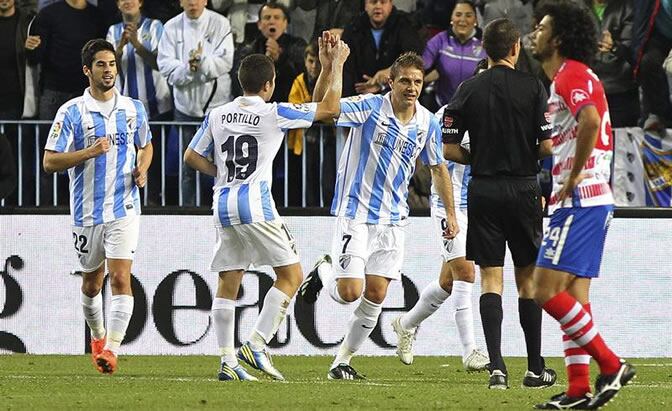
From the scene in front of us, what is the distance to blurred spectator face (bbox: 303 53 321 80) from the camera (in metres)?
14.8

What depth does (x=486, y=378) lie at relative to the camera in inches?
455

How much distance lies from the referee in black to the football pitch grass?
0.54 meters

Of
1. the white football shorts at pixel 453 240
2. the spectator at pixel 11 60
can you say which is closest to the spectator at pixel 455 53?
the white football shorts at pixel 453 240

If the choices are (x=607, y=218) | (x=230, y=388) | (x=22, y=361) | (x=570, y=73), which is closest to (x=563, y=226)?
(x=607, y=218)

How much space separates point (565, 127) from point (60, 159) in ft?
15.1

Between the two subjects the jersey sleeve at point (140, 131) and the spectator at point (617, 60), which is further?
the spectator at point (617, 60)

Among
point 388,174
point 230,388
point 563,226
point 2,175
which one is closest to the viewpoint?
point 563,226

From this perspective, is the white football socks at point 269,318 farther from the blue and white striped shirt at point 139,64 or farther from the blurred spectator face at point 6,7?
the blurred spectator face at point 6,7

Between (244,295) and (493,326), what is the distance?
4826 mm

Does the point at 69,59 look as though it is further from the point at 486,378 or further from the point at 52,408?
the point at 52,408

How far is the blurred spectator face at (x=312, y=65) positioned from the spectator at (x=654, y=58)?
3.04m

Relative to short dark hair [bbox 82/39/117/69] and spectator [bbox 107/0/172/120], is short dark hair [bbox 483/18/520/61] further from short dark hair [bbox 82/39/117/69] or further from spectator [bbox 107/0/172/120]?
spectator [bbox 107/0/172/120]

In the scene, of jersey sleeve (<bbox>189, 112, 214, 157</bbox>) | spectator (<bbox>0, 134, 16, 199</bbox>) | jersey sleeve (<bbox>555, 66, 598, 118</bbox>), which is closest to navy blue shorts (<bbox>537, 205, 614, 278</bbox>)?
jersey sleeve (<bbox>555, 66, 598, 118</bbox>)

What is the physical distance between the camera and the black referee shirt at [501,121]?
10000 millimetres
